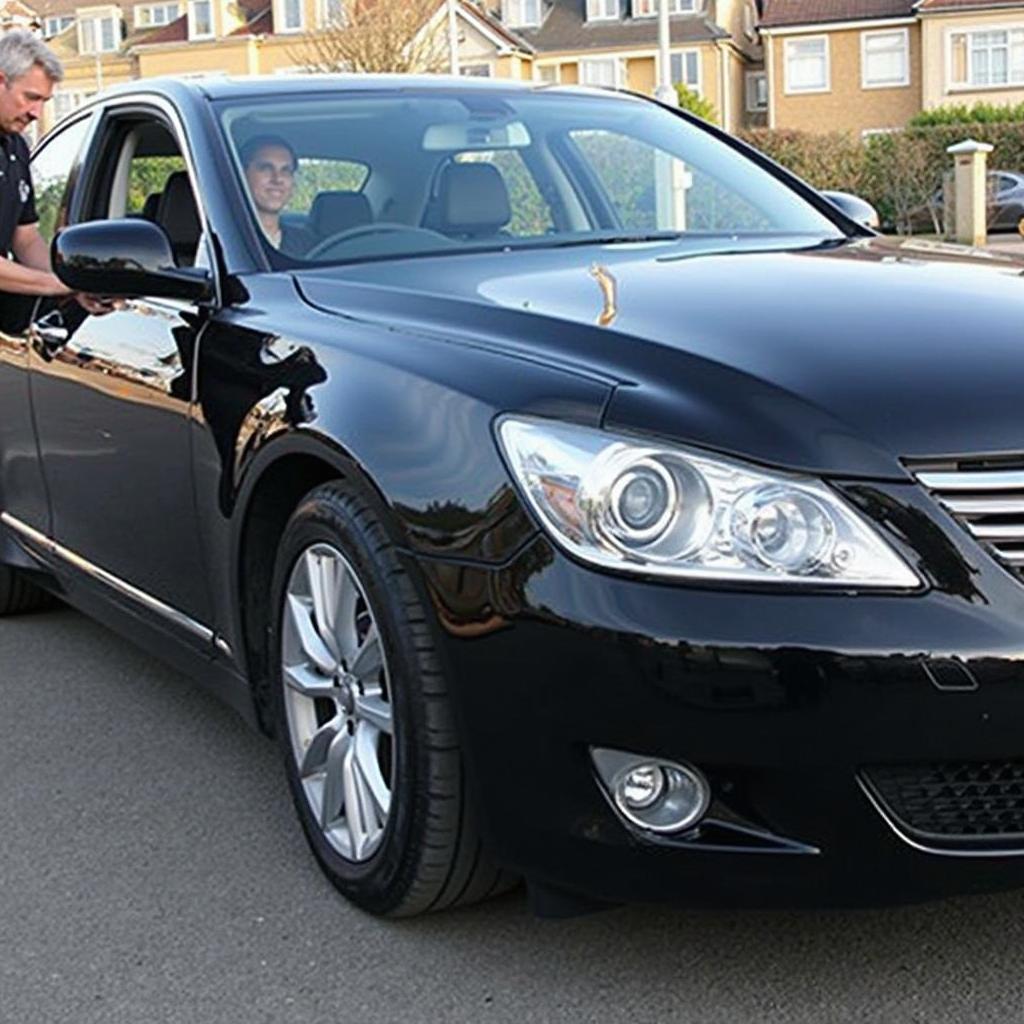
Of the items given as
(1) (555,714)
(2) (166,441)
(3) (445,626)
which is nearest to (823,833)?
(1) (555,714)

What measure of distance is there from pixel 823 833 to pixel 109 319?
2406 millimetres

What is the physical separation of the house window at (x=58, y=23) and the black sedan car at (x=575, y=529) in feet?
215

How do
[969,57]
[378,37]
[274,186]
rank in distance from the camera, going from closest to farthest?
[274,186] < [378,37] < [969,57]

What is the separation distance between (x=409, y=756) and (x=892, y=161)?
33297mm

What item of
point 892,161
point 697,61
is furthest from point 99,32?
point 892,161

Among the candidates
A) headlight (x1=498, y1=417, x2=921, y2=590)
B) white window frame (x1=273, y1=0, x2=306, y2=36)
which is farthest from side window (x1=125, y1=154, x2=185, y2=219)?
white window frame (x1=273, y1=0, x2=306, y2=36)

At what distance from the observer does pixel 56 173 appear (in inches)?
207

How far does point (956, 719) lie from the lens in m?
2.37

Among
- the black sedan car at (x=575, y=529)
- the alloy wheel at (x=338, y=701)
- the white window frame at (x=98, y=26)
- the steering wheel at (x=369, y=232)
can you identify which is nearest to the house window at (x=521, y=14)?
the white window frame at (x=98, y=26)

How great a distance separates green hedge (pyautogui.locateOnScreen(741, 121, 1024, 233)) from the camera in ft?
111

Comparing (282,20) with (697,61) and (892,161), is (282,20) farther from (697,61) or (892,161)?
(892,161)

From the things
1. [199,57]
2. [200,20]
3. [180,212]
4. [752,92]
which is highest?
[200,20]

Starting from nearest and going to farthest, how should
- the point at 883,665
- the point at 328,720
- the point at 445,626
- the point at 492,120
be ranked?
the point at 883,665
the point at 445,626
the point at 328,720
the point at 492,120

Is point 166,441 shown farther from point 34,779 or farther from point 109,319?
point 34,779
